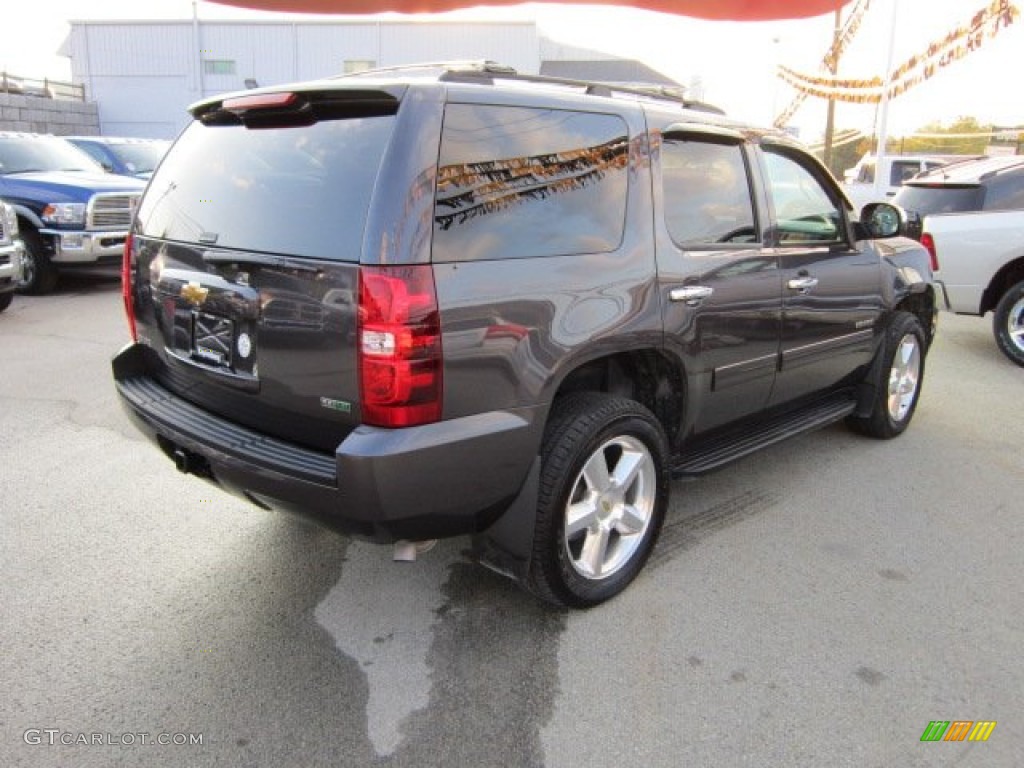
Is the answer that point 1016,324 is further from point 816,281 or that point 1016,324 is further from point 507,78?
point 507,78

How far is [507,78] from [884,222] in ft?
8.73

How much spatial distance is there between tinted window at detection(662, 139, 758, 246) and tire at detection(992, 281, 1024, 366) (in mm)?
4930

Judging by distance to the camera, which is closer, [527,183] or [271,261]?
[271,261]

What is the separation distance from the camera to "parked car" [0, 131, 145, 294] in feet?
31.1

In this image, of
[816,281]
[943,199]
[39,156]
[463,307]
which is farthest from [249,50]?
[463,307]

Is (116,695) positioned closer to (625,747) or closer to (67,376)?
(625,747)

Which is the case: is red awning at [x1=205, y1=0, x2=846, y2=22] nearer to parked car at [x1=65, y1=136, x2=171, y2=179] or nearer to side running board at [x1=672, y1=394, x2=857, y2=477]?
side running board at [x1=672, y1=394, x2=857, y2=477]

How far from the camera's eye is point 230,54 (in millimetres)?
34875

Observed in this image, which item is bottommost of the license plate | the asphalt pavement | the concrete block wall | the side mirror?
the asphalt pavement

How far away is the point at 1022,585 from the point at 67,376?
6.19 meters

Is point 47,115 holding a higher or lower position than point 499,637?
higher

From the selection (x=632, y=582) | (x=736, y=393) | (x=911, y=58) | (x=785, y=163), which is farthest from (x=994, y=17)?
(x=632, y=582)

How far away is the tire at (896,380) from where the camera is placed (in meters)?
4.71

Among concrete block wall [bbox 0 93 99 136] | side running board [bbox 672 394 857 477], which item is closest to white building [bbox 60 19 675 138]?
concrete block wall [bbox 0 93 99 136]
